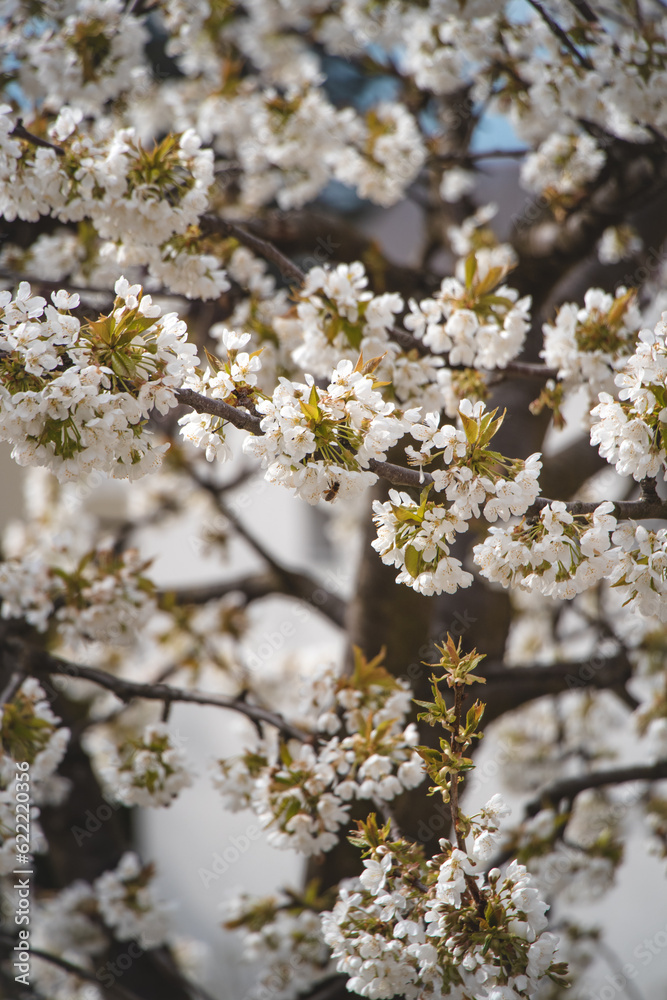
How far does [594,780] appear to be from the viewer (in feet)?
6.34

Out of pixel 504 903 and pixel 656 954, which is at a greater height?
pixel 656 954

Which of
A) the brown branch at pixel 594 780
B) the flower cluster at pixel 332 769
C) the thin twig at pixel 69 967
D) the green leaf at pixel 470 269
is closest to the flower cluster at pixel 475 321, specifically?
the green leaf at pixel 470 269

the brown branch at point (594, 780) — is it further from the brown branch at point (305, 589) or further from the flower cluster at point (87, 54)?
the flower cluster at point (87, 54)

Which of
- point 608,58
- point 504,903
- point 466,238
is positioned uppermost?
point 466,238

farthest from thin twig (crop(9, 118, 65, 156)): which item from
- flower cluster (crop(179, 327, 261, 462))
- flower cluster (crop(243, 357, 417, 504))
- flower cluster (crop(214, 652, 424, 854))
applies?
flower cluster (crop(214, 652, 424, 854))

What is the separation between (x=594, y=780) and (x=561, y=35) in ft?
5.81

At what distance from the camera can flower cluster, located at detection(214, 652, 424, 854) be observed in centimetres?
133

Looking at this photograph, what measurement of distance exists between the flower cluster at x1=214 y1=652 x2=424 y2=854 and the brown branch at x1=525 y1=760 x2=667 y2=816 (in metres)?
0.73

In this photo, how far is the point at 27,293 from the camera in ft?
3.10

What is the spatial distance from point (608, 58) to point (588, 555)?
125 centimetres

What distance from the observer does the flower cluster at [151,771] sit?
150 cm

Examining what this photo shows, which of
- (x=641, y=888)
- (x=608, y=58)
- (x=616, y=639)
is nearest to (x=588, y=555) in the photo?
(x=608, y=58)

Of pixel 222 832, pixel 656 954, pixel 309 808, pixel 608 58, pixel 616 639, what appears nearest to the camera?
pixel 309 808

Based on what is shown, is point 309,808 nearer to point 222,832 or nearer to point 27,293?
point 27,293
